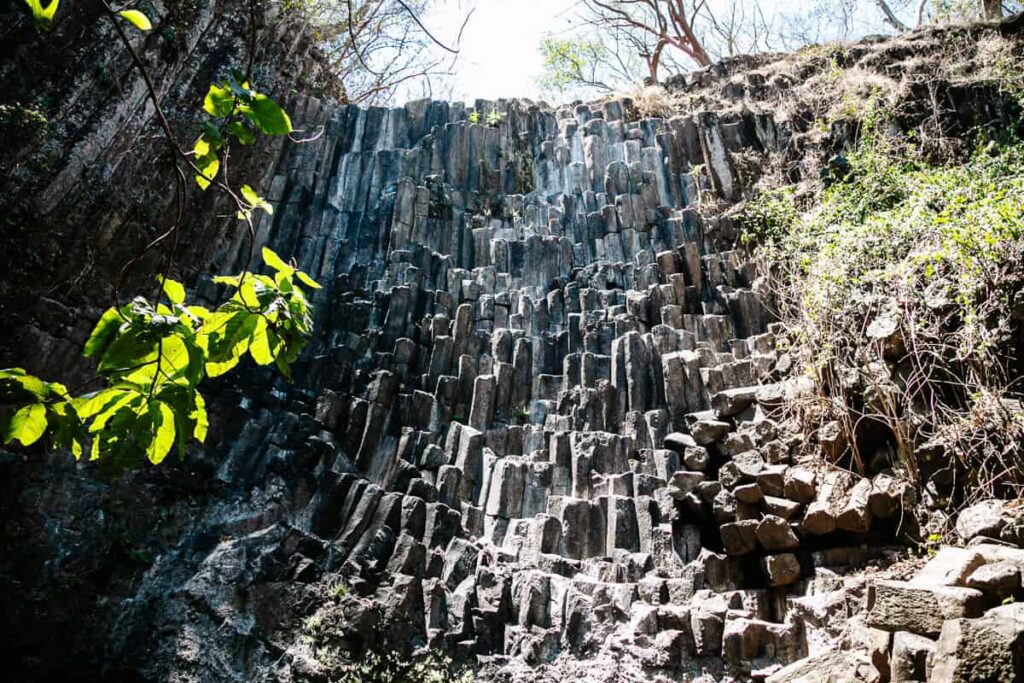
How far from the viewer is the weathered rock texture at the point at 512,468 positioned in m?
4.77

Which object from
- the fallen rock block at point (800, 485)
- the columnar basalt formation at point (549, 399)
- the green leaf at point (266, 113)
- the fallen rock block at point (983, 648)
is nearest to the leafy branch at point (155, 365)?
the green leaf at point (266, 113)

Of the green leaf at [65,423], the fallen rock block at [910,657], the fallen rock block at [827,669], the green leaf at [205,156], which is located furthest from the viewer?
the fallen rock block at [827,669]

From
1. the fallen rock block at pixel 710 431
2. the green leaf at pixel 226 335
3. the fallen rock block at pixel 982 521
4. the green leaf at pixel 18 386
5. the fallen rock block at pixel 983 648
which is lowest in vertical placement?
the fallen rock block at pixel 983 648

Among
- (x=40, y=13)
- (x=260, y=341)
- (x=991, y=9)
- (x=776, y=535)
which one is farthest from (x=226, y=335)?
(x=991, y=9)

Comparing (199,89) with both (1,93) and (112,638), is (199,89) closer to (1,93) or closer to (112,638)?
(1,93)

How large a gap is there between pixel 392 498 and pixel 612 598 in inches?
69.9

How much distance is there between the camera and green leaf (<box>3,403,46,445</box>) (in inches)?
72.3

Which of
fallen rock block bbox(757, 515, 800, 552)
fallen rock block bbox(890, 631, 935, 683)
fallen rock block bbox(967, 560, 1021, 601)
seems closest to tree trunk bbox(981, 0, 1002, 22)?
fallen rock block bbox(757, 515, 800, 552)

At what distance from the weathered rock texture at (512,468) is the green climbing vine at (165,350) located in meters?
3.03

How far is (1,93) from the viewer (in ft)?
22.3

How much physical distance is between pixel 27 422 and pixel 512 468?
4406 millimetres

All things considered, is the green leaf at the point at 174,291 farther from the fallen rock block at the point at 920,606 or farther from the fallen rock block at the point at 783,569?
the fallen rock block at the point at 783,569

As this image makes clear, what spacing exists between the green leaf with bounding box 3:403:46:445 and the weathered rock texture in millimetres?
3359

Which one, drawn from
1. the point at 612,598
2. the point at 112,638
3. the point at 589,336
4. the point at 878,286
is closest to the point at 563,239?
the point at 589,336
